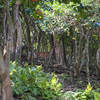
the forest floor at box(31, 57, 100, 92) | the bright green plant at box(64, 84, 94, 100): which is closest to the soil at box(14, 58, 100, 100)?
the forest floor at box(31, 57, 100, 92)

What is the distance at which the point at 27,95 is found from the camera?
4820 mm

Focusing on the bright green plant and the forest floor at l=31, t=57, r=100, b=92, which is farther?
the forest floor at l=31, t=57, r=100, b=92

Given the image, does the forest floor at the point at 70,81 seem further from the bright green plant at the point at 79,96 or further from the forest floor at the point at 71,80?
Result: the bright green plant at the point at 79,96

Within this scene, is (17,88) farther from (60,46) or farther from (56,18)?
(60,46)

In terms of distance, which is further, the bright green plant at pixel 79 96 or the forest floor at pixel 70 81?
the forest floor at pixel 70 81

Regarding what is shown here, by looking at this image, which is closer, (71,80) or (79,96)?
(79,96)

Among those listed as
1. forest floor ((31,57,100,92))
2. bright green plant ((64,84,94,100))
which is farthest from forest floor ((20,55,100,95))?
bright green plant ((64,84,94,100))

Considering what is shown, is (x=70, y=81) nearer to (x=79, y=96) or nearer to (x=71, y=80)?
(x=71, y=80)

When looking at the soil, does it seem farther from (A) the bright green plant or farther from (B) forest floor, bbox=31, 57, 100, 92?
(A) the bright green plant

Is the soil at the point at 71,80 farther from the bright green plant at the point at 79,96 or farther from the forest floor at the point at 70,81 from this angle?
the bright green plant at the point at 79,96

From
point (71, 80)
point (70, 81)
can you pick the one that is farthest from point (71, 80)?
point (70, 81)

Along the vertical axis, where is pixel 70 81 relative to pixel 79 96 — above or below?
below

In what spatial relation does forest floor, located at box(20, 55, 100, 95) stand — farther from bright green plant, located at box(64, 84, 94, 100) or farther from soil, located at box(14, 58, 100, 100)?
bright green plant, located at box(64, 84, 94, 100)

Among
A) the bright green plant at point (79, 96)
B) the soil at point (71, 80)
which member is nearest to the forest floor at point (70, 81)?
the soil at point (71, 80)
